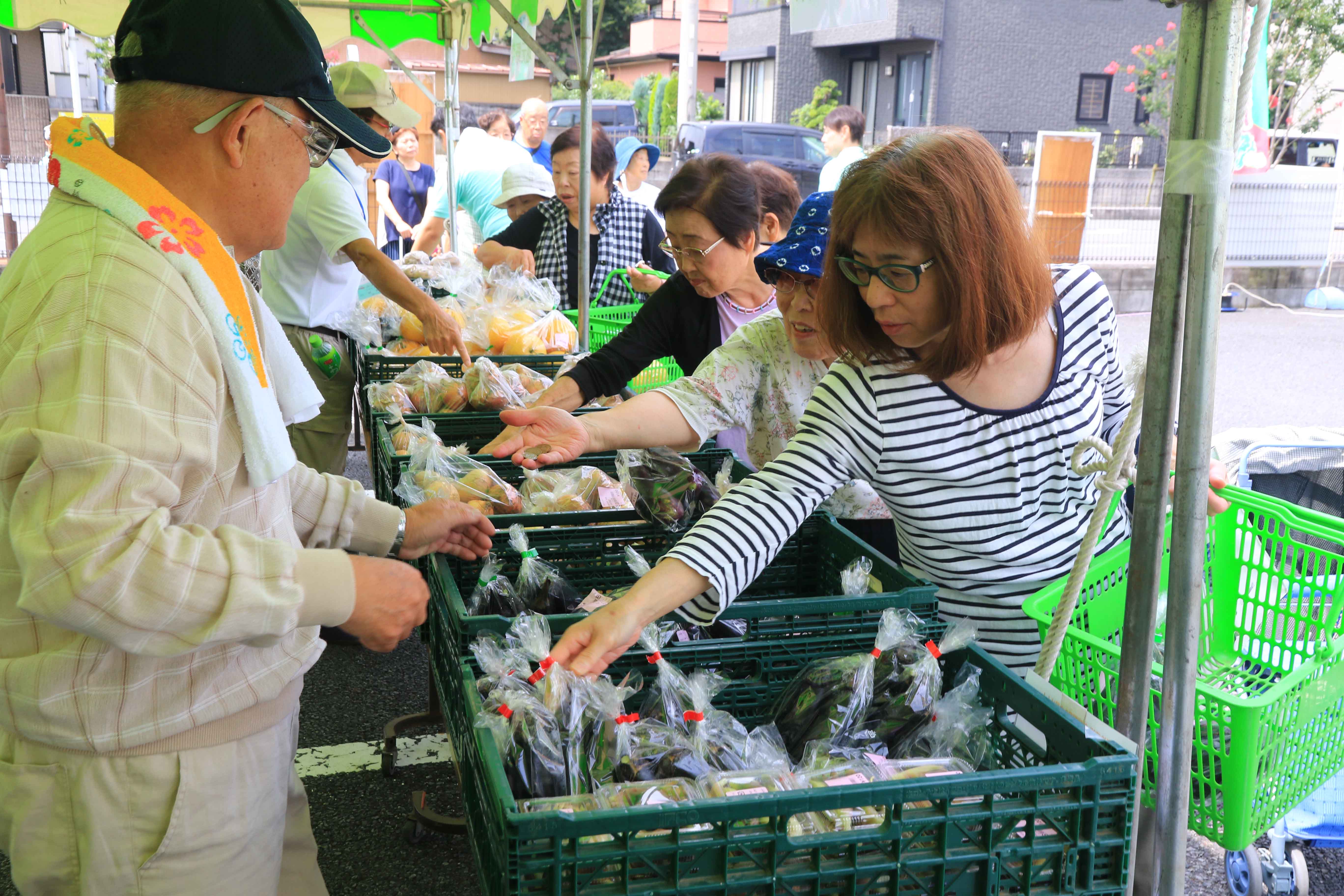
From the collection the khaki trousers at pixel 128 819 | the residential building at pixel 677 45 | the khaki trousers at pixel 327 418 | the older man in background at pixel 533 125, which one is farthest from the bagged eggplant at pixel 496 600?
the residential building at pixel 677 45

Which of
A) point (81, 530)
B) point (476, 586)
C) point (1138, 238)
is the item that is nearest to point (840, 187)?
point (476, 586)

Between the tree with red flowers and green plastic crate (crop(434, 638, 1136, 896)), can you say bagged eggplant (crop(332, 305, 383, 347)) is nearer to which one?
green plastic crate (crop(434, 638, 1136, 896))

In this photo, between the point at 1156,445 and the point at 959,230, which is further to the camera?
the point at 959,230

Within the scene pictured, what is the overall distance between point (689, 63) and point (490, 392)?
19054 mm

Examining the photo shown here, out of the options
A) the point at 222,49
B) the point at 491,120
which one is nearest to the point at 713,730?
the point at 222,49

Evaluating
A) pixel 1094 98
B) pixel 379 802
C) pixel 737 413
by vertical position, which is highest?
pixel 1094 98

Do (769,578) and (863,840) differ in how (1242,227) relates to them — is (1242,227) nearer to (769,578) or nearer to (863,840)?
(769,578)

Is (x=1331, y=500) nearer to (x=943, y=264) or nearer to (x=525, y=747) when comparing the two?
(x=943, y=264)

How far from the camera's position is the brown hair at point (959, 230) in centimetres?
178

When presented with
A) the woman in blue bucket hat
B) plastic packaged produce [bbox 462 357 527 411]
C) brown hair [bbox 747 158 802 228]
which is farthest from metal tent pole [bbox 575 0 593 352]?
the woman in blue bucket hat

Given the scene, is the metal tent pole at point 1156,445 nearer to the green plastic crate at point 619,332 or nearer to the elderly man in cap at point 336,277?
the elderly man in cap at point 336,277

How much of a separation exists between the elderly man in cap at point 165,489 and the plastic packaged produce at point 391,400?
164 centimetres

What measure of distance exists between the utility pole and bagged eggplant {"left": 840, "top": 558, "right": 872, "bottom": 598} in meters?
19.7

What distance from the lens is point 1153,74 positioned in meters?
23.0
